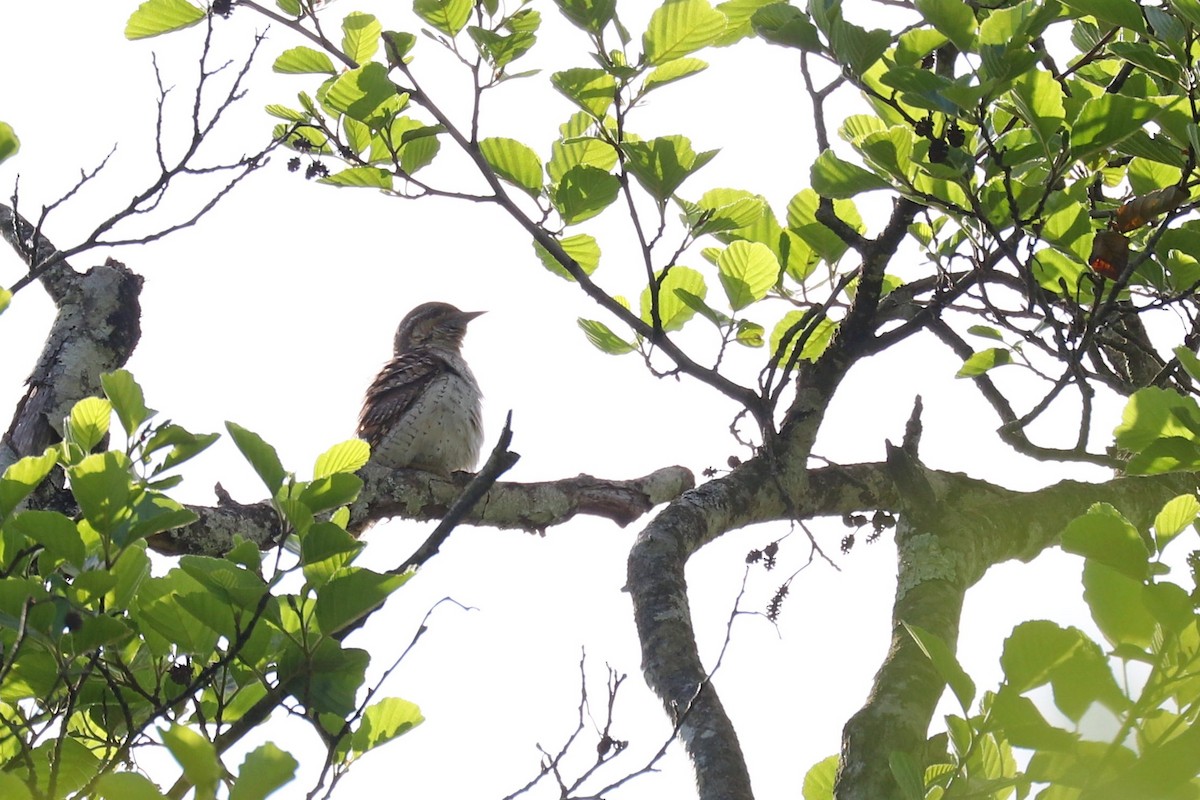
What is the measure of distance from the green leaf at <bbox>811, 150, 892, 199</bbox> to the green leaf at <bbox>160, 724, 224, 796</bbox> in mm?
1976

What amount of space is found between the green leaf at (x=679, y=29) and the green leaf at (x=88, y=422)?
1581 millimetres

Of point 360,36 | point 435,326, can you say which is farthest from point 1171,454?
point 435,326

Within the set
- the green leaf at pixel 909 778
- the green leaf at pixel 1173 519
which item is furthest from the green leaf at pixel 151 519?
the green leaf at pixel 1173 519

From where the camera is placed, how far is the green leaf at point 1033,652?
5.17ft

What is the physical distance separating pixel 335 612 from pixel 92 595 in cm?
49

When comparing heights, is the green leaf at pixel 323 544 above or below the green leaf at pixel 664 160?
below

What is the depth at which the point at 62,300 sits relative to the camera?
4.40m

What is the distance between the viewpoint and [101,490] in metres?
2.17

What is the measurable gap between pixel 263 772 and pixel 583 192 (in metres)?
2.23

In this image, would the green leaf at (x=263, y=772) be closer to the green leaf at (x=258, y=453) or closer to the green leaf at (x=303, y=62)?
the green leaf at (x=258, y=453)

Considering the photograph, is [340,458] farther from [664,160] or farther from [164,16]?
[164,16]

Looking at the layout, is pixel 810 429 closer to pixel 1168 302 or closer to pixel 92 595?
pixel 1168 302

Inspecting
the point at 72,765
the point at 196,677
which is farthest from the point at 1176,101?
the point at 72,765

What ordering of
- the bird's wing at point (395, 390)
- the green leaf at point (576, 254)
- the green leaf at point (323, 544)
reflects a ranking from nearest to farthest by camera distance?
the green leaf at point (323, 544) → the green leaf at point (576, 254) → the bird's wing at point (395, 390)
